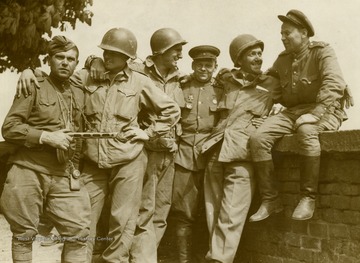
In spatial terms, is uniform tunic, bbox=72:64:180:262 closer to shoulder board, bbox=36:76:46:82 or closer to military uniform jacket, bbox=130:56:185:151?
military uniform jacket, bbox=130:56:185:151

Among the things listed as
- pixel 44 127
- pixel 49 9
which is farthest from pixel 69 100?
pixel 49 9

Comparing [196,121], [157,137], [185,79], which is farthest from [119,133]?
[185,79]

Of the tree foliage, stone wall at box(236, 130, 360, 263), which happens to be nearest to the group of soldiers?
stone wall at box(236, 130, 360, 263)

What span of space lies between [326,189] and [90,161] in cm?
244

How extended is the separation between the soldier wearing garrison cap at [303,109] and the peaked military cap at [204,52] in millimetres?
777

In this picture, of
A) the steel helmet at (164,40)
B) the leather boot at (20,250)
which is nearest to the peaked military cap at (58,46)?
the steel helmet at (164,40)

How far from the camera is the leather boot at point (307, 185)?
Answer: 18.5 ft

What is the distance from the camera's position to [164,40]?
6508mm

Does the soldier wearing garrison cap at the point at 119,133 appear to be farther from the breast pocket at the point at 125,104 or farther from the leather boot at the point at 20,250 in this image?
the leather boot at the point at 20,250

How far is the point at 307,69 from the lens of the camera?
6.04 metres

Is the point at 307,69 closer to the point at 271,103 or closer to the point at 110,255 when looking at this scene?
the point at 271,103

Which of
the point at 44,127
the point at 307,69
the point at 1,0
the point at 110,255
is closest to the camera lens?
the point at 44,127

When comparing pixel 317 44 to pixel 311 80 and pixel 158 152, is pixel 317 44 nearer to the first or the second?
pixel 311 80

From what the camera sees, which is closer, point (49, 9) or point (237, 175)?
point (237, 175)
